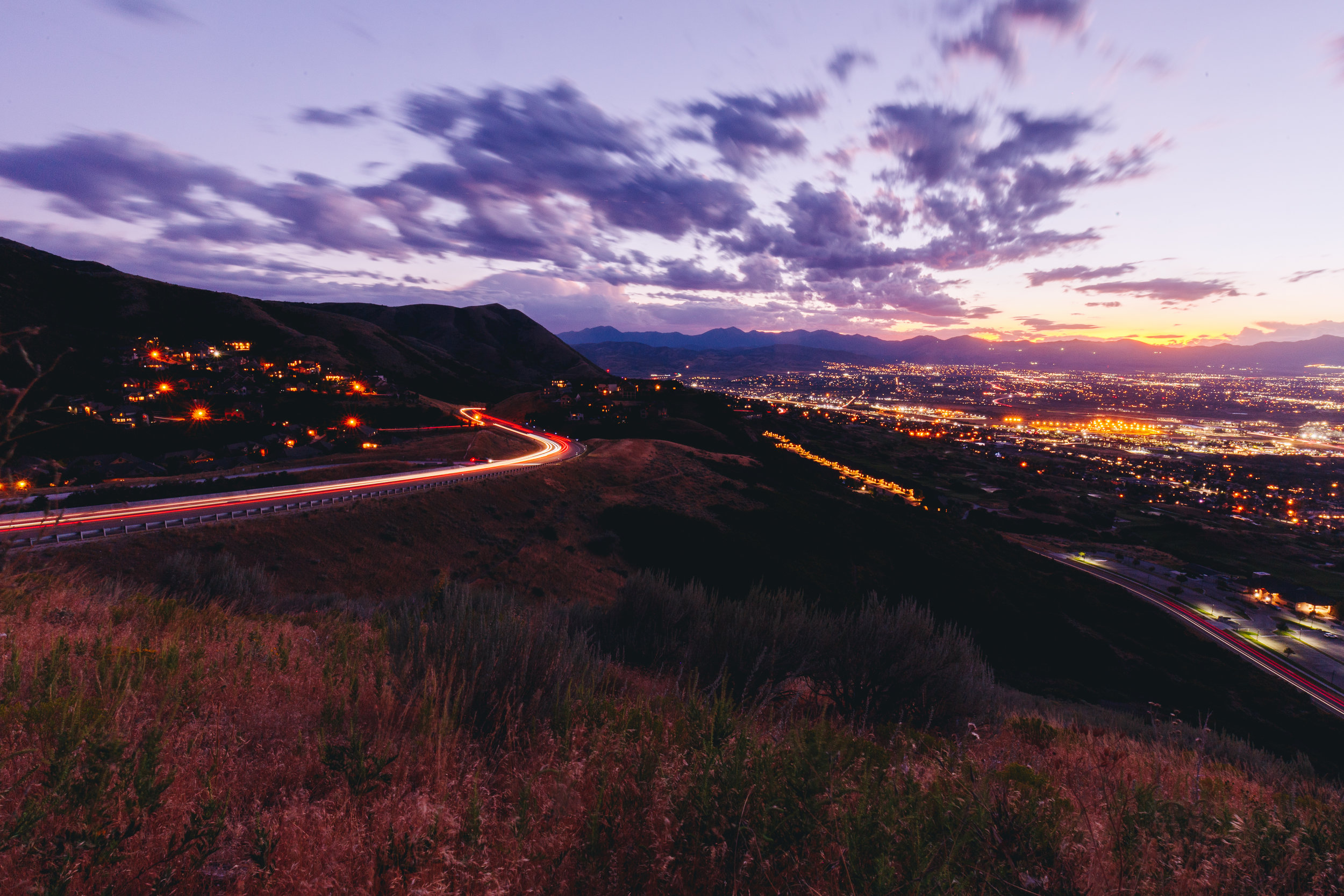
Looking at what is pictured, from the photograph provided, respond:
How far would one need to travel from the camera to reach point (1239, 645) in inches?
1250

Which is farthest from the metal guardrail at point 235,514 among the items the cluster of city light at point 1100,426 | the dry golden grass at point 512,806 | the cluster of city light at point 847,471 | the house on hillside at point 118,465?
the cluster of city light at point 1100,426

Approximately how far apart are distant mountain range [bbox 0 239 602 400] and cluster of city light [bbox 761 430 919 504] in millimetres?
64320

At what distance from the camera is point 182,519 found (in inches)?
814

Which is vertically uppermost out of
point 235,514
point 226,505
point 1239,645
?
point 235,514

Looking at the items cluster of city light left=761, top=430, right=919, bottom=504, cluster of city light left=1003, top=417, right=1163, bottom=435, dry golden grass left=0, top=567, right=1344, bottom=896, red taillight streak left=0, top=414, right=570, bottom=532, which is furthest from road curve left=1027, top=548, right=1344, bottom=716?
cluster of city light left=1003, top=417, right=1163, bottom=435

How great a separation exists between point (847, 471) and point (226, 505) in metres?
64.9

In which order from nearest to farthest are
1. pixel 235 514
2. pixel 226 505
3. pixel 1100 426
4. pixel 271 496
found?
pixel 235 514 < pixel 226 505 < pixel 271 496 < pixel 1100 426

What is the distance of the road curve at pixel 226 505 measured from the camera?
739 inches

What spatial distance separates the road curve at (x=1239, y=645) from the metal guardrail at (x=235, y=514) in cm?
4704

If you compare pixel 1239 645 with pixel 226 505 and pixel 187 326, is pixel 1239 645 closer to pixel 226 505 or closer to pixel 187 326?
pixel 226 505

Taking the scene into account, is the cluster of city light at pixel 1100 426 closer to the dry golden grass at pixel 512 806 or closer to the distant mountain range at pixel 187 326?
the distant mountain range at pixel 187 326

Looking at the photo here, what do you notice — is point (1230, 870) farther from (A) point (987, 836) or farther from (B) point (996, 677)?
(B) point (996, 677)

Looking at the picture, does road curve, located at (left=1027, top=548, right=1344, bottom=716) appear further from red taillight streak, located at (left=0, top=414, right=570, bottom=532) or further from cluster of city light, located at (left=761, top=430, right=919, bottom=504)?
red taillight streak, located at (left=0, top=414, right=570, bottom=532)

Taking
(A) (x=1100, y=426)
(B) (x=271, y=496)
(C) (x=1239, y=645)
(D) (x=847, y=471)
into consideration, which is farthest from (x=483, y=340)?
(A) (x=1100, y=426)
